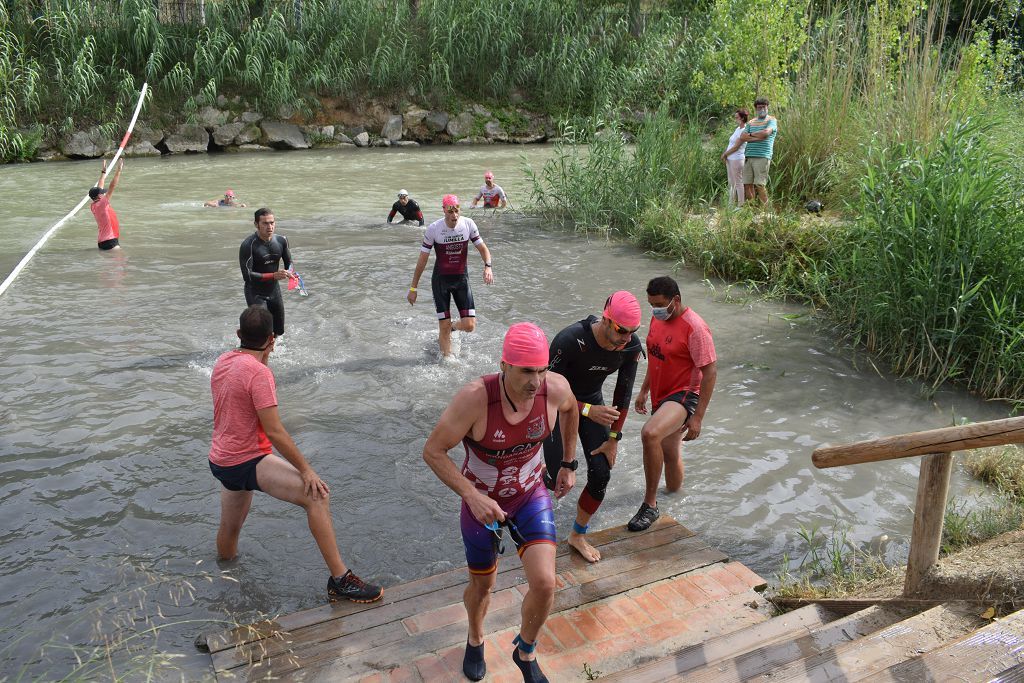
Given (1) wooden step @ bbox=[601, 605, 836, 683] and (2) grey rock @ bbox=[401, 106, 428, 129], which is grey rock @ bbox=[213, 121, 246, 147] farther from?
(1) wooden step @ bbox=[601, 605, 836, 683]

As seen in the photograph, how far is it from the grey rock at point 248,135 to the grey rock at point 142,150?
231cm

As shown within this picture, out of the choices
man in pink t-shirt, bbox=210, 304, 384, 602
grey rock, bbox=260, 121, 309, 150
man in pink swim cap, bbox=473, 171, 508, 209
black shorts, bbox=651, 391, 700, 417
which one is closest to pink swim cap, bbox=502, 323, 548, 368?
man in pink t-shirt, bbox=210, 304, 384, 602

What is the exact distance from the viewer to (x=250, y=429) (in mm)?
4805

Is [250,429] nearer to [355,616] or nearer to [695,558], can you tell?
[355,616]

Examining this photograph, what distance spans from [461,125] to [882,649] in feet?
84.1

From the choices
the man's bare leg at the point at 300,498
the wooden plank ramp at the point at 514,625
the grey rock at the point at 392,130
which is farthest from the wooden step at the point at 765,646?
the grey rock at the point at 392,130

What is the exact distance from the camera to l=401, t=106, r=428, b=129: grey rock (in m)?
26.8

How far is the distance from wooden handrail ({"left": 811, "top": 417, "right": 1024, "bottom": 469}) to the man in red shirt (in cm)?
172

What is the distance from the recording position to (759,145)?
12.3 meters

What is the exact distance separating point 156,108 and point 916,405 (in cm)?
2312

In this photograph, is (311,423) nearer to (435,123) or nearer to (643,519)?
(643,519)

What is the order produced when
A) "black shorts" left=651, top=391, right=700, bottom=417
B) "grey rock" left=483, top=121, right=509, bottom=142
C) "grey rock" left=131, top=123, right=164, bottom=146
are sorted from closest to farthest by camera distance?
1. "black shorts" left=651, top=391, right=700, bottom=417
2. "grey rock" left=131, top=123, right=164, bottom=146
3. "grey rock" left=483, top=121, right=509, bottom=142

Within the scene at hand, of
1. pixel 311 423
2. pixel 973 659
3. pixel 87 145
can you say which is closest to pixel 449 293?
pixel 311 423

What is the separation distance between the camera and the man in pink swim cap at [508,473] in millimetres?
3734
